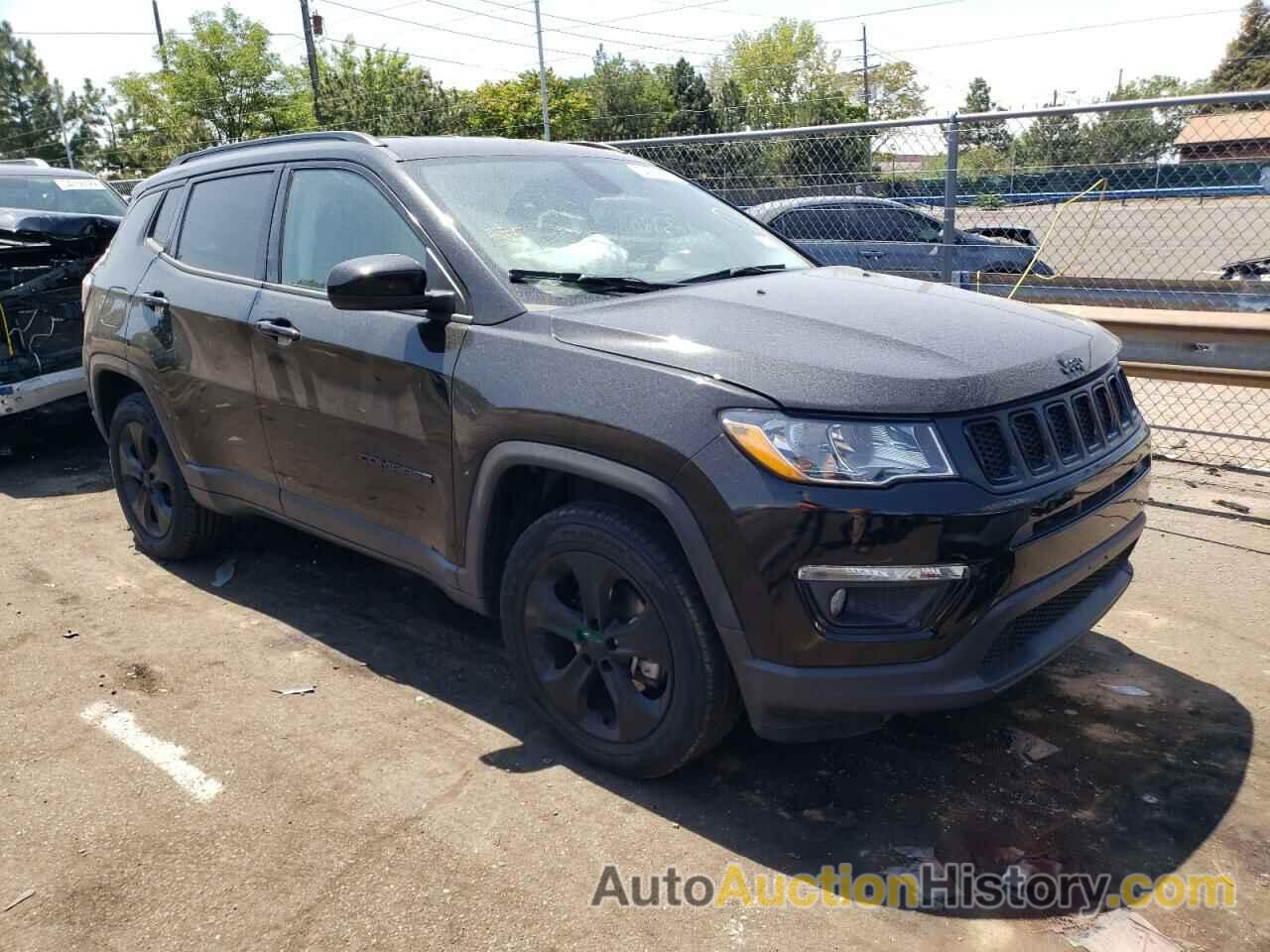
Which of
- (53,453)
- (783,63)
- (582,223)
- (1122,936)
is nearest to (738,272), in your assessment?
(582,223)

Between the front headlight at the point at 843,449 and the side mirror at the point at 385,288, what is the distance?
3.86ft

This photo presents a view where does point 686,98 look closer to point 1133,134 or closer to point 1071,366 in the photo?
point 1133,134

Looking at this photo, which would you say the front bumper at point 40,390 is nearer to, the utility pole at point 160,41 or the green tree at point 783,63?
the utility pole at point 160,41

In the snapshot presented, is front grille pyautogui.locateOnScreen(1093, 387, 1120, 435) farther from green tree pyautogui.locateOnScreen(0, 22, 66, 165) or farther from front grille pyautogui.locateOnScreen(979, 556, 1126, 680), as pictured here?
green tree pyautogui.locateOnScreen(0, 22, 66, 165)

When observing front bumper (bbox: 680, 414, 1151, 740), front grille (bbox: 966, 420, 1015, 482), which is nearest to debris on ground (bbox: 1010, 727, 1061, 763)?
front bumper (bbox: 680, 414, 1151, 740)

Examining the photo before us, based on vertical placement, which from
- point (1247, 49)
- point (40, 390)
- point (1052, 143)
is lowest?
point (40, 390)

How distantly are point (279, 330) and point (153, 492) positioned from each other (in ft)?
5.54

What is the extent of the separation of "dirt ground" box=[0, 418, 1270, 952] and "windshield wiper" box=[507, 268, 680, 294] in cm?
145

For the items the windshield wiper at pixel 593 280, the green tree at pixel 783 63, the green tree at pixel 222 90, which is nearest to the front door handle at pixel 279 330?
the windshield wiper at pixel 593 280

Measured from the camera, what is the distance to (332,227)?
3742 mm

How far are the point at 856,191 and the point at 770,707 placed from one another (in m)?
5.59

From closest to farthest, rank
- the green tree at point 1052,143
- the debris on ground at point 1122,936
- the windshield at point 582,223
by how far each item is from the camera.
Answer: the debris on ground at point 1122,936, the windshield at point 582,223, the green tree at point 1052,143

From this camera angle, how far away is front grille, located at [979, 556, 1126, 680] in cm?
264

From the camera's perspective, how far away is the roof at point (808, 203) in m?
7.21
